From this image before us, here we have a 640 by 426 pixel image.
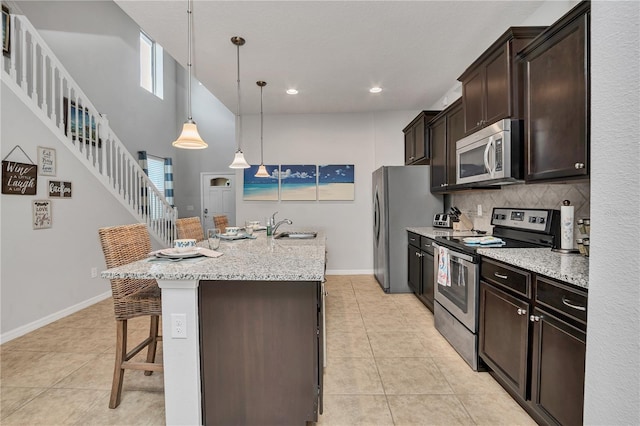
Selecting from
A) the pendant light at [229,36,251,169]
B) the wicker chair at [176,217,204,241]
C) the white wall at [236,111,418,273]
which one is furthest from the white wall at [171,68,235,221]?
the wicker chair at [176,217,204,241]

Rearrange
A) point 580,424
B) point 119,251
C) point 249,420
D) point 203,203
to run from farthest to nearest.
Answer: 1. point 203,203
2. point 119,251
3. point 249,420
4. point 580,424

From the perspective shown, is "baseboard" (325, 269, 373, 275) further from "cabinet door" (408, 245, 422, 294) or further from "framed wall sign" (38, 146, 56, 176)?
"framed wall sign" (38, 146, 56, 176)

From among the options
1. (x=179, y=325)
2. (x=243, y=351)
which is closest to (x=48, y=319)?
(x=179, y=325)

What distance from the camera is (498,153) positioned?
218cm

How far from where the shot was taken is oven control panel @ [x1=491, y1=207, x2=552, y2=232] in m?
2.22

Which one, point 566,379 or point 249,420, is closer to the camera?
point 566,379

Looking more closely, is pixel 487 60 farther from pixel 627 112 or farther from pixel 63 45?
pixel 63 45

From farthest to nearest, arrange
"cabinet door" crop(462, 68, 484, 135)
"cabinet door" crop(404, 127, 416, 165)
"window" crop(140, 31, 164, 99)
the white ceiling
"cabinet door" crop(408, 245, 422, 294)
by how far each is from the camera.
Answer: "window" crop(140, 31, 164, 99), "cabinet door" crop(404, 127, 416, 165), "cabinet door" crop(408, 245, 422, 294), "cabinet door" crop(462, 68, 484, 135), the white ceiling

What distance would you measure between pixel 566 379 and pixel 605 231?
100 centimetres

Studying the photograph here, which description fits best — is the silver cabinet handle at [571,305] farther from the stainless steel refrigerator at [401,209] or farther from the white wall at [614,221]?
the stainless steel refrigerator at [401,209]

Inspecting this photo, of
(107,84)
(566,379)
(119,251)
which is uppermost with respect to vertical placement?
(107,84)

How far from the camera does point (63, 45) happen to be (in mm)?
4590

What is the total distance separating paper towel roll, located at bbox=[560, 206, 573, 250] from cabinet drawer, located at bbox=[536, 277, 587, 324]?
1.71 feet

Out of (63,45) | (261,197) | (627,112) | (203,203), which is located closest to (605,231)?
(627,112)
